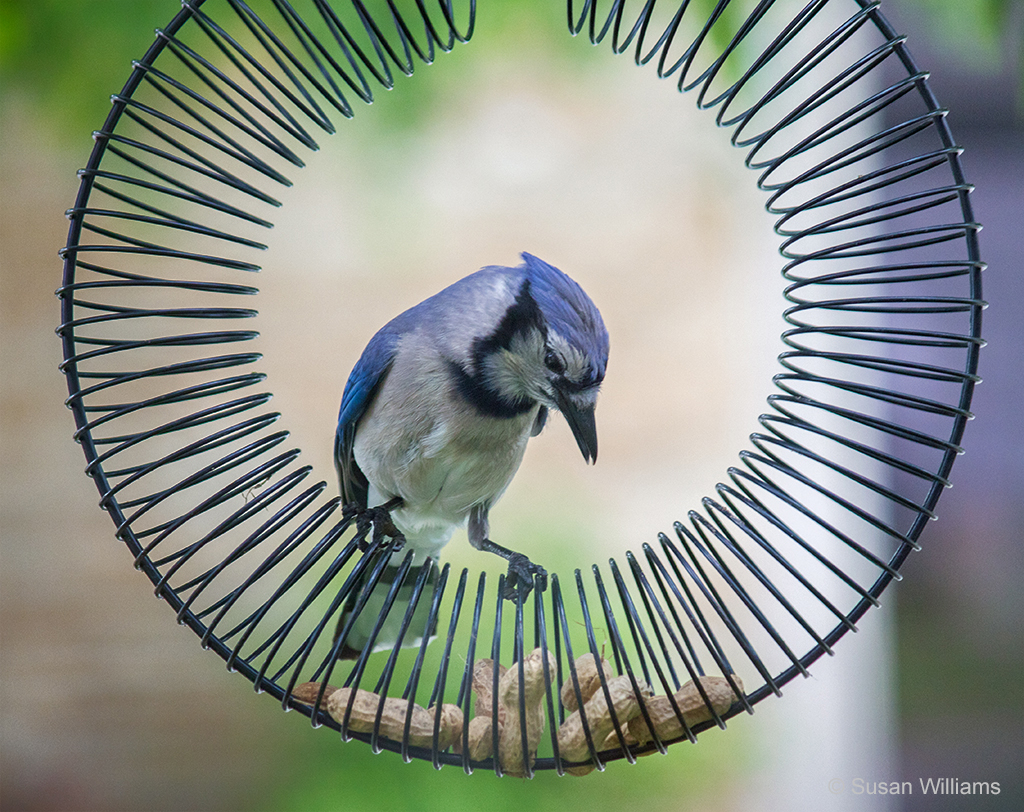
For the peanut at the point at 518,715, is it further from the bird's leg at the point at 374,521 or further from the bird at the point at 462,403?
the bird's leg at the point at 374,521

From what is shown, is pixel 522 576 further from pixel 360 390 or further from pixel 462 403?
pixel 360 390

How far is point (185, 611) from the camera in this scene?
82 cm

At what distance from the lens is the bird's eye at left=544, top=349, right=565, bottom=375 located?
38.7 inches

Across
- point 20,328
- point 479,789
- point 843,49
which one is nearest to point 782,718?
point 479,789

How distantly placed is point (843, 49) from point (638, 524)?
1.15m

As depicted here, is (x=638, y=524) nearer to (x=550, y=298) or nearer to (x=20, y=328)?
(x=550, y=298)

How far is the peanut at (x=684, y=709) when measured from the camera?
82 cm

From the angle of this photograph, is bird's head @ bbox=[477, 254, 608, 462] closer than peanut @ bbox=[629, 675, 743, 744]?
No

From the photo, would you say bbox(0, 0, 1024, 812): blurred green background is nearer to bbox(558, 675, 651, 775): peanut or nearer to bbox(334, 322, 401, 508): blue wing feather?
bbox(334, 322, 401, 508): blue wing feather

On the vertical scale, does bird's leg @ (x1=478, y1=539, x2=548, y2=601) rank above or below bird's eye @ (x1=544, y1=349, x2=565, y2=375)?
below

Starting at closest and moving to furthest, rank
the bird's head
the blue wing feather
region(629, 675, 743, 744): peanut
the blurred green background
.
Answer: region(629, 675, 743, 744): peanut < the bird's head < the blue wing feather < the blurred green background

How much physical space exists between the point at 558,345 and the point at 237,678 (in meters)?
1.39

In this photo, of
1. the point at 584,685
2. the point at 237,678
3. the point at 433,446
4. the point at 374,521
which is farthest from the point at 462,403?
the point at 237,678

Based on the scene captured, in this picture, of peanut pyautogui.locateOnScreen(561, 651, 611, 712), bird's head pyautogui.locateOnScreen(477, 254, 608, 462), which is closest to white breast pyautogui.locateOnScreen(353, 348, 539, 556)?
bird's head pyautogui.locateOnScreen(477, 254, 608, 462)
